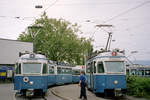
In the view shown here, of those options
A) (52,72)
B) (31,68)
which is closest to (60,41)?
(52,72)

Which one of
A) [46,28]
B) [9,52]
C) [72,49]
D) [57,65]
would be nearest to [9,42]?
[9,52]

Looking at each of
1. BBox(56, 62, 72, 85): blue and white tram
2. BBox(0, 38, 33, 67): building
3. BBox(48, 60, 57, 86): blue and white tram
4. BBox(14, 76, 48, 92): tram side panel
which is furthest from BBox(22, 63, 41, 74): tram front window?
BBox(0, 38, 33, 67): building

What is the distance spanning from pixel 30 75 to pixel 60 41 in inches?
1135

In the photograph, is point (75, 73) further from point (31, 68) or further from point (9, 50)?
point (31, 68)

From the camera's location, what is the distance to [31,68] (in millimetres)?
16297

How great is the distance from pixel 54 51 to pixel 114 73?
3007cm

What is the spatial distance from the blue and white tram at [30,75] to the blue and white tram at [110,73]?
11.9ft

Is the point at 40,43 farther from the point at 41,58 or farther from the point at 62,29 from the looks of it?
the point at 41,58

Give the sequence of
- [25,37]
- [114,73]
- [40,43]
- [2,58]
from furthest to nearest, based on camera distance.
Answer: [25,37], [40,43], [2,58], [114,73]

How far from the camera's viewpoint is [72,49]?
151ft

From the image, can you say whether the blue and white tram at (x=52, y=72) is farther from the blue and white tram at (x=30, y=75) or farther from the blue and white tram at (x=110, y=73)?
the blue and white tram at (x=110, y=73)

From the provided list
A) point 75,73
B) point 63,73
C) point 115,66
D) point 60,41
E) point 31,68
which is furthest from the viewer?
point 60,41

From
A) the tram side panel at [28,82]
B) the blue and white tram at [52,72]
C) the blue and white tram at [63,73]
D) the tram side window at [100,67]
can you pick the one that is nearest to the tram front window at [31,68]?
the tram side panel at [28,82]

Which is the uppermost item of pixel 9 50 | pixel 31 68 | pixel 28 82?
pixel 9 50
